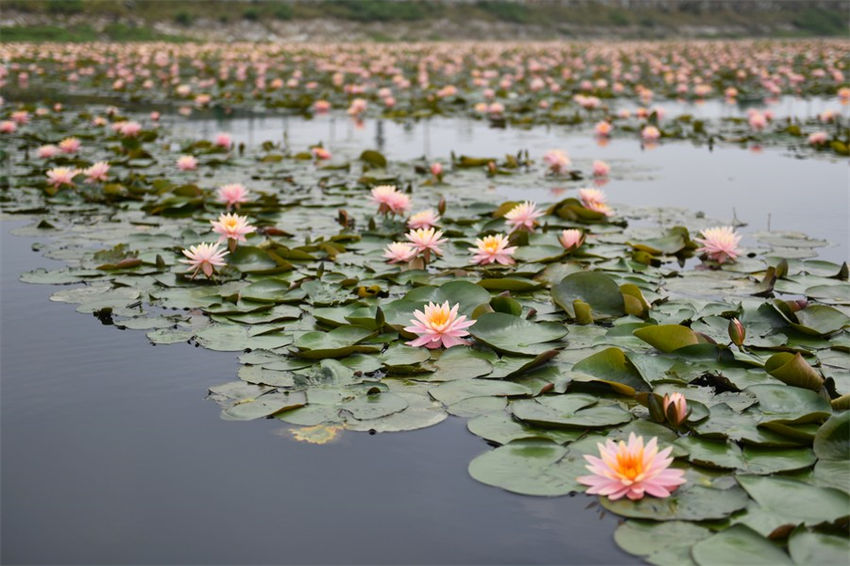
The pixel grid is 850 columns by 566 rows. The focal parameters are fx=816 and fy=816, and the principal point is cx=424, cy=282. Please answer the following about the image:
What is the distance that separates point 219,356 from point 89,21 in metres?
22.2

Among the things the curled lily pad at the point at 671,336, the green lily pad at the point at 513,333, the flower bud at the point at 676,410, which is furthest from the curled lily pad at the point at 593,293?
the flower bud at the point at 676,410

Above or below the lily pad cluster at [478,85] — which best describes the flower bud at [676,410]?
below

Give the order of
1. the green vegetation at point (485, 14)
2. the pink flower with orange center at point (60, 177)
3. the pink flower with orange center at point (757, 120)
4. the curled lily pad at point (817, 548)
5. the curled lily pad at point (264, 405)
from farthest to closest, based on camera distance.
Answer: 1. the green vegetation at point (485, 14)
2. the pink flower with orange center at point (757, 120)
3. the pink flower with orange center at point (60, 177)
4. the curled lily pad at point (264, 405)
5. the curled lily pad at point (817, 548)

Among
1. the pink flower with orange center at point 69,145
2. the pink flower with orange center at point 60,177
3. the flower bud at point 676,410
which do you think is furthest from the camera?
the pink flower with orange center at point 69,145

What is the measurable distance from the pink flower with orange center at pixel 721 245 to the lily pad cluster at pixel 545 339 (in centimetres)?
8

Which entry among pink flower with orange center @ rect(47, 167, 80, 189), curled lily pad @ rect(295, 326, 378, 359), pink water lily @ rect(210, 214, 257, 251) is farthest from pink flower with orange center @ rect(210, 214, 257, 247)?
pink flower with orange center @ rect(47, 167, 80, 189)

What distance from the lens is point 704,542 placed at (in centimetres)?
149

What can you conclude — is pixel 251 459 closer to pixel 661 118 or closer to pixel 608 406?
pixel 608 406

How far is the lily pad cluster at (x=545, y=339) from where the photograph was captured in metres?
1.71

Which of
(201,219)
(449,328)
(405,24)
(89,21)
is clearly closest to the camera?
(449,328)

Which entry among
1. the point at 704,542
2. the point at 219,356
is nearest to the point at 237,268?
the point at 219,356

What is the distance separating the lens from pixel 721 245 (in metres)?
3.21

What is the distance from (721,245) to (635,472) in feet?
6.02

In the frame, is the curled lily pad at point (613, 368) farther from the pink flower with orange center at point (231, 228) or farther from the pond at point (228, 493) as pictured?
the pink flower with orange center at point (231, 228)
